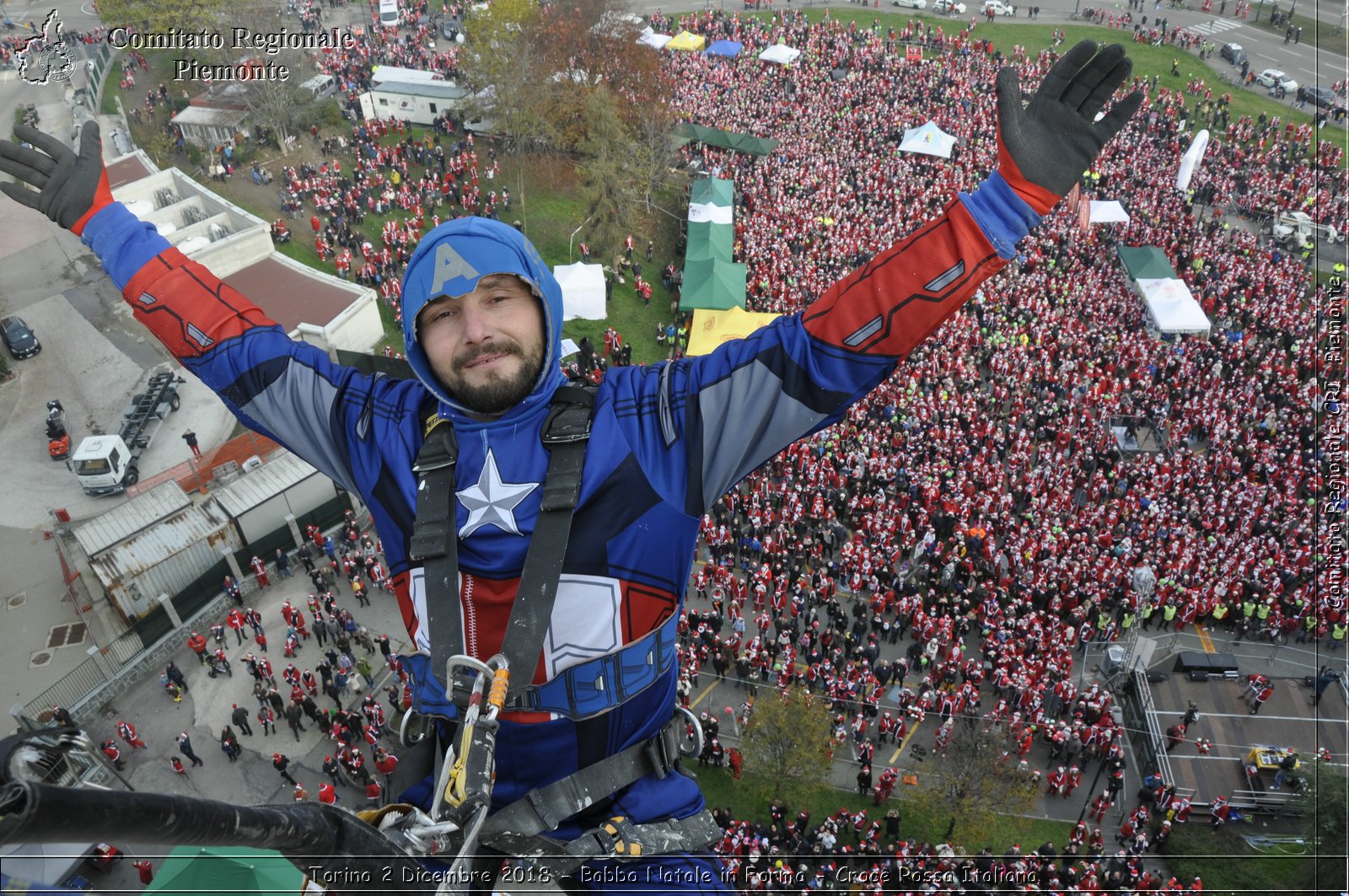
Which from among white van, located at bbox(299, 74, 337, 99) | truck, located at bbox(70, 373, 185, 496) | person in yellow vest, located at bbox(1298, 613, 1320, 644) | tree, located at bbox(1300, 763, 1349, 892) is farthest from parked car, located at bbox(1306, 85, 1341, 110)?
truck, located at bbox(70, 373, 185, 496)

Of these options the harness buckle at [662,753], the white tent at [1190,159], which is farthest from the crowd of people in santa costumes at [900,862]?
the white tent at [1190,159]

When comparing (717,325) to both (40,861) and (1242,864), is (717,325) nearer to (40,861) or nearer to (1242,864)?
(1242,864)

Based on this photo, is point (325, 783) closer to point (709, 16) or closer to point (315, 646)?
point (315, 646)

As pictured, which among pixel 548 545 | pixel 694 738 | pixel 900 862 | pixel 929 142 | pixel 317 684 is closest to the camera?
pixel 548 545

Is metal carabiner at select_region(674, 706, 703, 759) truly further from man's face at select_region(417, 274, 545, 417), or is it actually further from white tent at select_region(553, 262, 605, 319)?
white tent at select_region(553, 262, 605, 319)

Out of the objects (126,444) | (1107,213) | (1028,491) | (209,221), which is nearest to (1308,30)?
(1107,213)
